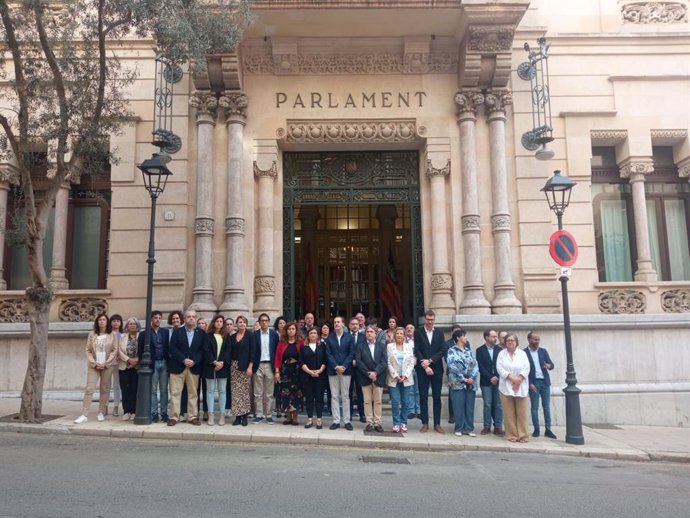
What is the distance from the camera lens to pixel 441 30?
13.6m

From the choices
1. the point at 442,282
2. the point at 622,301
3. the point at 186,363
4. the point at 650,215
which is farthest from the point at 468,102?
the point at 186,363

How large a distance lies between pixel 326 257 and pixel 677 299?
33.7ft

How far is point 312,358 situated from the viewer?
10.7 meters

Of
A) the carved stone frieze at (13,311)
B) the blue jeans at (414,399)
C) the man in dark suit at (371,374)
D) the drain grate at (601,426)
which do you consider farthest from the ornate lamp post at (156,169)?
the drain grate at (601,426)

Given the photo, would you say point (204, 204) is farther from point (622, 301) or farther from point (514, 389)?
point (622, 301)

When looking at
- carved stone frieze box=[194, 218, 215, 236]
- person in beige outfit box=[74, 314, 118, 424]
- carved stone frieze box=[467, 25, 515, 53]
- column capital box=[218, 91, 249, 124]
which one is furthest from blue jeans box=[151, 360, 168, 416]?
carved stone frieze box=[467, 25, 515, 53]

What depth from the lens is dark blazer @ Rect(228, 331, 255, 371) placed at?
10.6m

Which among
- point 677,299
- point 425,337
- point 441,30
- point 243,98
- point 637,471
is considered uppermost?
point 441,30

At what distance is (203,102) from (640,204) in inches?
439

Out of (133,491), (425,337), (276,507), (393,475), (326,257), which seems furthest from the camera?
(326,257)

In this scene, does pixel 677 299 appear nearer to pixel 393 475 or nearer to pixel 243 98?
pixel 393 475

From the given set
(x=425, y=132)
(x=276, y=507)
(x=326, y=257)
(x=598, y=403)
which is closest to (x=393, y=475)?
(x=276, y=507)

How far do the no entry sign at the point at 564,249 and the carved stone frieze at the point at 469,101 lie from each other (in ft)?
14.8

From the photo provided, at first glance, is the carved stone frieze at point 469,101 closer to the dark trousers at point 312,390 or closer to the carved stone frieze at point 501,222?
the carved stone frieze at point 501,222
